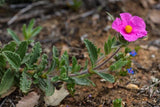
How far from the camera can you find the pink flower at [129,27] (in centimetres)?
223

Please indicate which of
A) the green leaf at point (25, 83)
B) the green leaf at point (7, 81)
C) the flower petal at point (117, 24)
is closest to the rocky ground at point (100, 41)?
the green leaf at point (7, 81)

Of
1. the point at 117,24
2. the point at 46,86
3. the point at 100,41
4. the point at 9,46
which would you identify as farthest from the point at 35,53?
the point at 100,41

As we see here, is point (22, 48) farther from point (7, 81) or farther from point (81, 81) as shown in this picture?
point (81, 81)

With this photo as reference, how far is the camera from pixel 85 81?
2.62 m

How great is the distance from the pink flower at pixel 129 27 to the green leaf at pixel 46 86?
3.13 ft

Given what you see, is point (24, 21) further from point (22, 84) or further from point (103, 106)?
point (103, 106)

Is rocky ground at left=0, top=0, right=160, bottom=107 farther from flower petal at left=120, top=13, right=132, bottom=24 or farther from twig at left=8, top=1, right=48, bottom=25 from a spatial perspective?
flower petal at left=120, top=13, right=132, bottom=24

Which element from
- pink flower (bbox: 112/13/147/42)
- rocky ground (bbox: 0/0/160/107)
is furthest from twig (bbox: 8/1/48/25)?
pink flower (bbox: 112/13/147/42)

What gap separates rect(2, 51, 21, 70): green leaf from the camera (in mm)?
2336

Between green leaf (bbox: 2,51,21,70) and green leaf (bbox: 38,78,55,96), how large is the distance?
1.07ft

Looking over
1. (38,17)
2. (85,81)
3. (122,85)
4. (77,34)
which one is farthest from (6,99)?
(38,17)

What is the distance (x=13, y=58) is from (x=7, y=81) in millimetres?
258

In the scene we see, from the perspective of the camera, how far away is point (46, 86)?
257 centimetres

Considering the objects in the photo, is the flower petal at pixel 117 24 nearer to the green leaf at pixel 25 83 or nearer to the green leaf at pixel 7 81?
the green leaf at pixel 25 83
